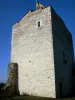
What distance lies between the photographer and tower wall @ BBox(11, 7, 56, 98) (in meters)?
17.9

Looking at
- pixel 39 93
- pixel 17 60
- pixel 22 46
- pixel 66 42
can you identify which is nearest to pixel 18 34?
pixel 22 46

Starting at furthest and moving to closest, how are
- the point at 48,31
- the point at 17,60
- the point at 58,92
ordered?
1. the point at 17,60
2. the point at 48,31
3. the point at 58,92

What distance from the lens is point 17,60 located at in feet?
70.7

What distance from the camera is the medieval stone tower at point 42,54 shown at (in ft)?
58.7

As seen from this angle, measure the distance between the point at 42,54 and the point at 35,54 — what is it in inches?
41.2

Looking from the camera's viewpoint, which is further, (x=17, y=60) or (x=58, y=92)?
(x=17, y=60)

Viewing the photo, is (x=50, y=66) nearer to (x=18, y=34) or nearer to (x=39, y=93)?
(x=39, y=93)

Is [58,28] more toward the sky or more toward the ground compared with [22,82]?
more toward the sky

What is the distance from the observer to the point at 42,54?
→ 18.8m

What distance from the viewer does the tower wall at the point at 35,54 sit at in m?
17.9

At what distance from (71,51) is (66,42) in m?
2.16

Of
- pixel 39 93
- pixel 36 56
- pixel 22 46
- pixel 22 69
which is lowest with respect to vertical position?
pixel 39 93

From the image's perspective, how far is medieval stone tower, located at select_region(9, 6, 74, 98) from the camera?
1791 cm

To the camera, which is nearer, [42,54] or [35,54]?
[42,54]
